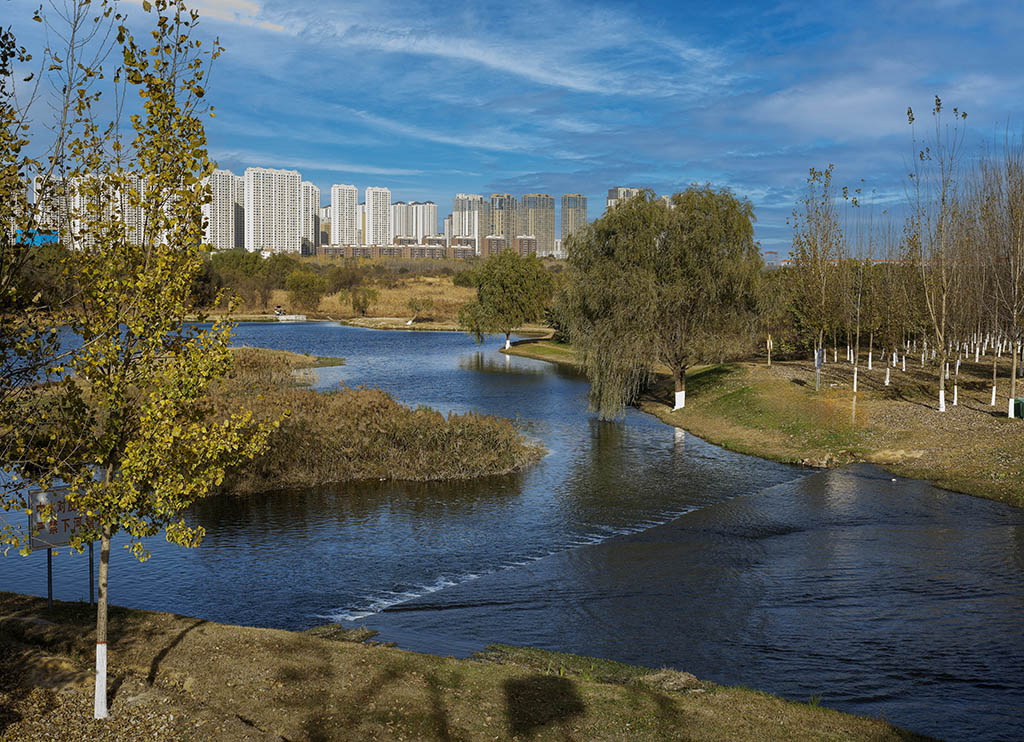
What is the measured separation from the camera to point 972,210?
2077 inches

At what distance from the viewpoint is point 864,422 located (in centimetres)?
4159

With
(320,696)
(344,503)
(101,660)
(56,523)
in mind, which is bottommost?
(344,503)

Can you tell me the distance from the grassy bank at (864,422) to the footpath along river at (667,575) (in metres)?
1.76

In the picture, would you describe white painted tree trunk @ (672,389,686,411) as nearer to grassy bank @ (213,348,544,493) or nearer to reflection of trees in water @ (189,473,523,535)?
grassy bank @ (213,348,544,493)

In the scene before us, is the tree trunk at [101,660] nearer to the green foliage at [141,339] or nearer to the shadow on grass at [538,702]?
the green foliage at [141,339]

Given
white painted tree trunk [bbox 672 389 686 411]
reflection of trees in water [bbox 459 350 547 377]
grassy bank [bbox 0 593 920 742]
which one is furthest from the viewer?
reflection of trees in water [bbox 459 350 547 377]

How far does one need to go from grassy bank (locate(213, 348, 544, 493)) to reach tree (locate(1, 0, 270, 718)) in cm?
2078

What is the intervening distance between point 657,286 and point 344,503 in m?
23.3

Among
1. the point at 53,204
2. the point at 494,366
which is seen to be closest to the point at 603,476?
the point at 53,204

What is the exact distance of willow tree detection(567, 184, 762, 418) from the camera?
4622cm

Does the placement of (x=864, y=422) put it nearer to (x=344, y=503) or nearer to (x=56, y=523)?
(x=344, y=503)

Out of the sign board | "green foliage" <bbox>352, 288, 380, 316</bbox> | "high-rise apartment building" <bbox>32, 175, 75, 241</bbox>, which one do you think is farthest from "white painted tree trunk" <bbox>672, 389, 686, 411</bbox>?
"green foliage" <bbox>352, 288, 380, 316</bbox>

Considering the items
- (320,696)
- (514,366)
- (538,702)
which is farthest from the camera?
(514,366)

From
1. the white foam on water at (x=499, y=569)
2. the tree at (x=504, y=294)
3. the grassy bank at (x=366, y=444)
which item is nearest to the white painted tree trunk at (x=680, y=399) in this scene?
the grassy bank at (x=366, y=444)
